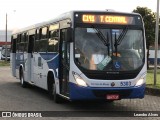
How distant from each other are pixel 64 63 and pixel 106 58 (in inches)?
61.8

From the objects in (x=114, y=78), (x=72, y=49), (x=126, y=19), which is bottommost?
(x=114, y=78)

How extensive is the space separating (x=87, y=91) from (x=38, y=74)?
5.44m

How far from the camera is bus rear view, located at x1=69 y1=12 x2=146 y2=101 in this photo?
12227mm

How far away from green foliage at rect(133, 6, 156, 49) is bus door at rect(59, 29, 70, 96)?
33663 millimetres

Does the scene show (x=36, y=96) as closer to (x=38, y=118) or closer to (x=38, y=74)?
(x=38, y=74)

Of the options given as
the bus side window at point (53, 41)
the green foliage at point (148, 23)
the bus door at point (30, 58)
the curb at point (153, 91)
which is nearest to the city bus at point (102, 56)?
the bus side window at point (53, 41)

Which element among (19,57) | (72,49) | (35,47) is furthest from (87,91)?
(19,57)

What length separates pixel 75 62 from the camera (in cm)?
1236

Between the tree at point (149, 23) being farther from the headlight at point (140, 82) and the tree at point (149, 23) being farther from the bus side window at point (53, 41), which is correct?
the headlight at point (140, 82)

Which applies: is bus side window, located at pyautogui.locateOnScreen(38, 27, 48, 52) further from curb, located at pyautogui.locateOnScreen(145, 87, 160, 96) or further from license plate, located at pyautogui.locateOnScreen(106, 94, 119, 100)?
curb, located at pyautogui.locateOnScreen(145, 87, 160, 96)

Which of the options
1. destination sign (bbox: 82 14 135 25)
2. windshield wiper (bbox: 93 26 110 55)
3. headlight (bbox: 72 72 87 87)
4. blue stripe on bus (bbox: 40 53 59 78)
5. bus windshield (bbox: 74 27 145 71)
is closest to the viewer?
headlight (bbox: 72 72 87 87)

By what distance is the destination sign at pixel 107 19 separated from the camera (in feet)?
41.5

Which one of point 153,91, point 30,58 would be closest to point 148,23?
point 30,58

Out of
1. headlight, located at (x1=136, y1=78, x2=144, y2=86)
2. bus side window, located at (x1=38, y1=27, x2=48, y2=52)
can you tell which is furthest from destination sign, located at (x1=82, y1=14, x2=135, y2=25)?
bus side window, located at (x1=38, y1=27, x2=48, y2=52)
